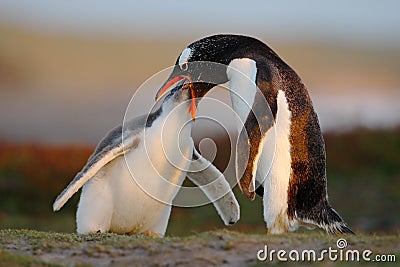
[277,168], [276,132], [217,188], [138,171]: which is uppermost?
[276,132]

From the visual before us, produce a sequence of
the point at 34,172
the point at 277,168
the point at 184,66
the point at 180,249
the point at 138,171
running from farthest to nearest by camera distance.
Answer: the point at 34,172 < the point at 138,171 < the point at 184,66 < the point at 277,168 < the point at 180,249

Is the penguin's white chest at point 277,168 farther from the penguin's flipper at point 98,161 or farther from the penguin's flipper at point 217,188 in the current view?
the penguin's flipper at point 217,188

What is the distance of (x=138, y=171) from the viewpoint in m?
9.76

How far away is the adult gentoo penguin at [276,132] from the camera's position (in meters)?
8.51

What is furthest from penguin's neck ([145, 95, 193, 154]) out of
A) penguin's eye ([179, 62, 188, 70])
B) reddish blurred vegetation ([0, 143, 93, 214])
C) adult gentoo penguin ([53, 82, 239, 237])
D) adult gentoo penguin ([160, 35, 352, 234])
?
reddish blurred vegetation ([0, 143, 93, 214])

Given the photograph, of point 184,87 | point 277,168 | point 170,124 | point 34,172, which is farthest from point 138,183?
point 34,172

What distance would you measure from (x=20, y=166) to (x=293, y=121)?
55.4 ft

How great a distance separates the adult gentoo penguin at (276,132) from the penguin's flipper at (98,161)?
1.28m

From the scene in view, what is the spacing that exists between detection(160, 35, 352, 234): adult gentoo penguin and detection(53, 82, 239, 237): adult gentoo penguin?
2.66 ft

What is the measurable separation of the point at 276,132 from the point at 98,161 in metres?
2.38

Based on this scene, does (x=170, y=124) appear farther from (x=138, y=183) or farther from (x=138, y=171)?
(x=138, y=183)

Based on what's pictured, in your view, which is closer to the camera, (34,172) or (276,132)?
(276,132)

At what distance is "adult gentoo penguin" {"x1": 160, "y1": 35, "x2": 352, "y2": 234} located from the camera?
8.51 m

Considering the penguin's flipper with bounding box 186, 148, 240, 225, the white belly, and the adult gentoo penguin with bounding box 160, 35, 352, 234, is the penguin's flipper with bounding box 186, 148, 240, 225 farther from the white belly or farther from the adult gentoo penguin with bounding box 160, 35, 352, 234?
the adult gentoo penguin with bounding box 160, 35, 352, 234
